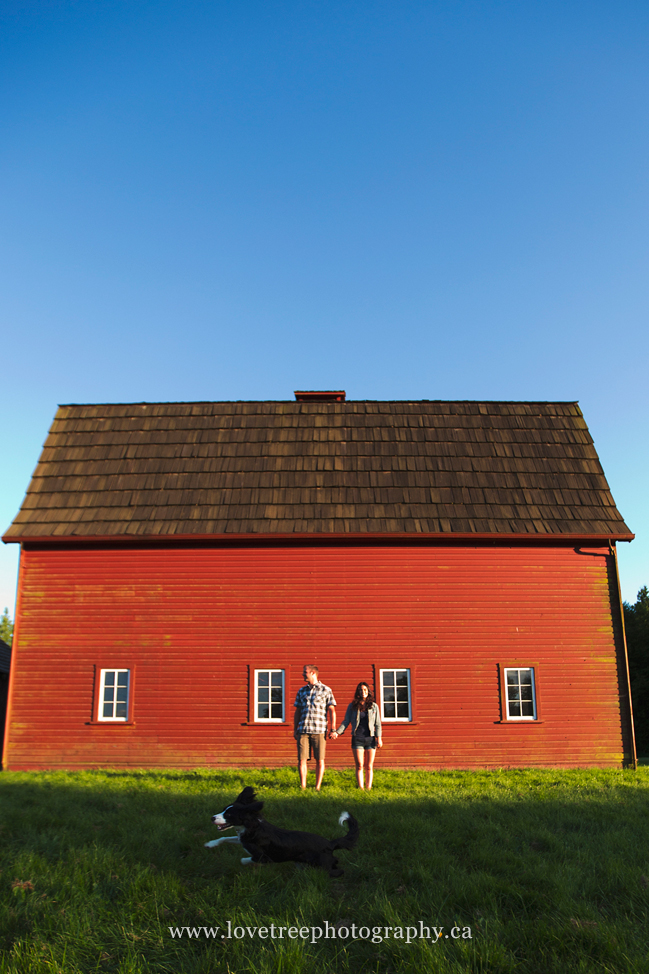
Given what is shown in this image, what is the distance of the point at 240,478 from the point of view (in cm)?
1612

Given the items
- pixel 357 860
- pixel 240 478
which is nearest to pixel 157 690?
pixel 240 478

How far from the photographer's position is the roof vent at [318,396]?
1892 centimetres

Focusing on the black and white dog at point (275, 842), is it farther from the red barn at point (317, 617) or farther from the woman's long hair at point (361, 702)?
the red barn at point (317, 617)

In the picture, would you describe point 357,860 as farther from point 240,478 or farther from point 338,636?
point 240,478

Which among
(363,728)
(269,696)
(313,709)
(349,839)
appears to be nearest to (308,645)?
(269,696)

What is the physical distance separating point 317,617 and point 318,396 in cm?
727

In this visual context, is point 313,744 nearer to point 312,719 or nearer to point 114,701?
point 312,719

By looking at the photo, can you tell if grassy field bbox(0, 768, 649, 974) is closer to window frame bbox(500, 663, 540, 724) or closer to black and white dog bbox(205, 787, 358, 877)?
black and white dog bbox(205, 787, 358, 877)

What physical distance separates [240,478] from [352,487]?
9.20 feet

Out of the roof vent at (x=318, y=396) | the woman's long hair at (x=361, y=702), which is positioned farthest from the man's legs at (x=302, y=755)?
the roof vent at (x=318, y=396)

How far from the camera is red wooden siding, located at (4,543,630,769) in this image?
1398cm

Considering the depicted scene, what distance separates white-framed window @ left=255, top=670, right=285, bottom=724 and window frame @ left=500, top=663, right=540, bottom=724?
190 inches

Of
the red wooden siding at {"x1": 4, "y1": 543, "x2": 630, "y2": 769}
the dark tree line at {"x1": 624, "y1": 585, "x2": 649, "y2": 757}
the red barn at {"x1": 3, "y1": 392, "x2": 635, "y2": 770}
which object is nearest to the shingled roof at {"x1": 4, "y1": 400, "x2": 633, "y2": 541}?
the red barn at {"x1": 3, "y1": 392, "x2": 635, "y2": 770}

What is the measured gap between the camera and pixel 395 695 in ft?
46.5
